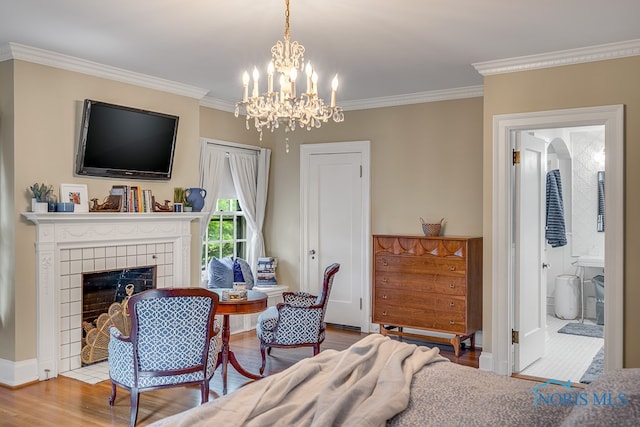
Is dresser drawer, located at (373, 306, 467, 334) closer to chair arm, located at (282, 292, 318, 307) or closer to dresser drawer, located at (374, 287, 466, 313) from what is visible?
dresser drawer, located at (374, 287, 466, 313)

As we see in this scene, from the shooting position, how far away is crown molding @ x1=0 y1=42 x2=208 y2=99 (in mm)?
4148

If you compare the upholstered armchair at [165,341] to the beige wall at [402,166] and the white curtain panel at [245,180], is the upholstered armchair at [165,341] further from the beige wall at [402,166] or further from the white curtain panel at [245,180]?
the beige wall at [402,166]

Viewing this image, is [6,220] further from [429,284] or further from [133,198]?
[429,284]

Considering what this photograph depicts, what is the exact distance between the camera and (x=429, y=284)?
5.25 metres

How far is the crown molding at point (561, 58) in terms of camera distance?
4004 millimetres

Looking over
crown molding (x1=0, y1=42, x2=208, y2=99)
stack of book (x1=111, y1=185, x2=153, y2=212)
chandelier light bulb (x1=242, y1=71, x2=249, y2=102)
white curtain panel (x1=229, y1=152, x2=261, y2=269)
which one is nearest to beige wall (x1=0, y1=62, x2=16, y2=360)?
crown molding (x1=0, y1=42, x2=208, y2=99)

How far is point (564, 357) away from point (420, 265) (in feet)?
→ 5.41

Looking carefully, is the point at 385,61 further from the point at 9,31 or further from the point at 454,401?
the point at 454,401

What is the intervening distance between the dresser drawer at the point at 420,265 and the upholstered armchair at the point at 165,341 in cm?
243

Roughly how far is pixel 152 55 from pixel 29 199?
1.50 m

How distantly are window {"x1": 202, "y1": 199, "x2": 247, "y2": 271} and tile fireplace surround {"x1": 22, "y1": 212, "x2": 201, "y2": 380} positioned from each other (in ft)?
3.21

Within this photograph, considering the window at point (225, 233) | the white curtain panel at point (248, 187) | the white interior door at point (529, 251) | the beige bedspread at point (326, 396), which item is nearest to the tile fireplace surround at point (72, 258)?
the window at point (225, 233)

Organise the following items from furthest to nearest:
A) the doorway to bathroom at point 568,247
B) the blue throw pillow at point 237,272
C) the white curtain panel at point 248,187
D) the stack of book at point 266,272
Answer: the stack of book at point 266,272 → the white curtain panel at point 248,187 → the blue throw pillow at point 237,272 → the doorway to bathroom at point 568,247

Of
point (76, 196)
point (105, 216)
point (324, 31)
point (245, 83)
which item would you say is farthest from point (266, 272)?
point (245, 83)
